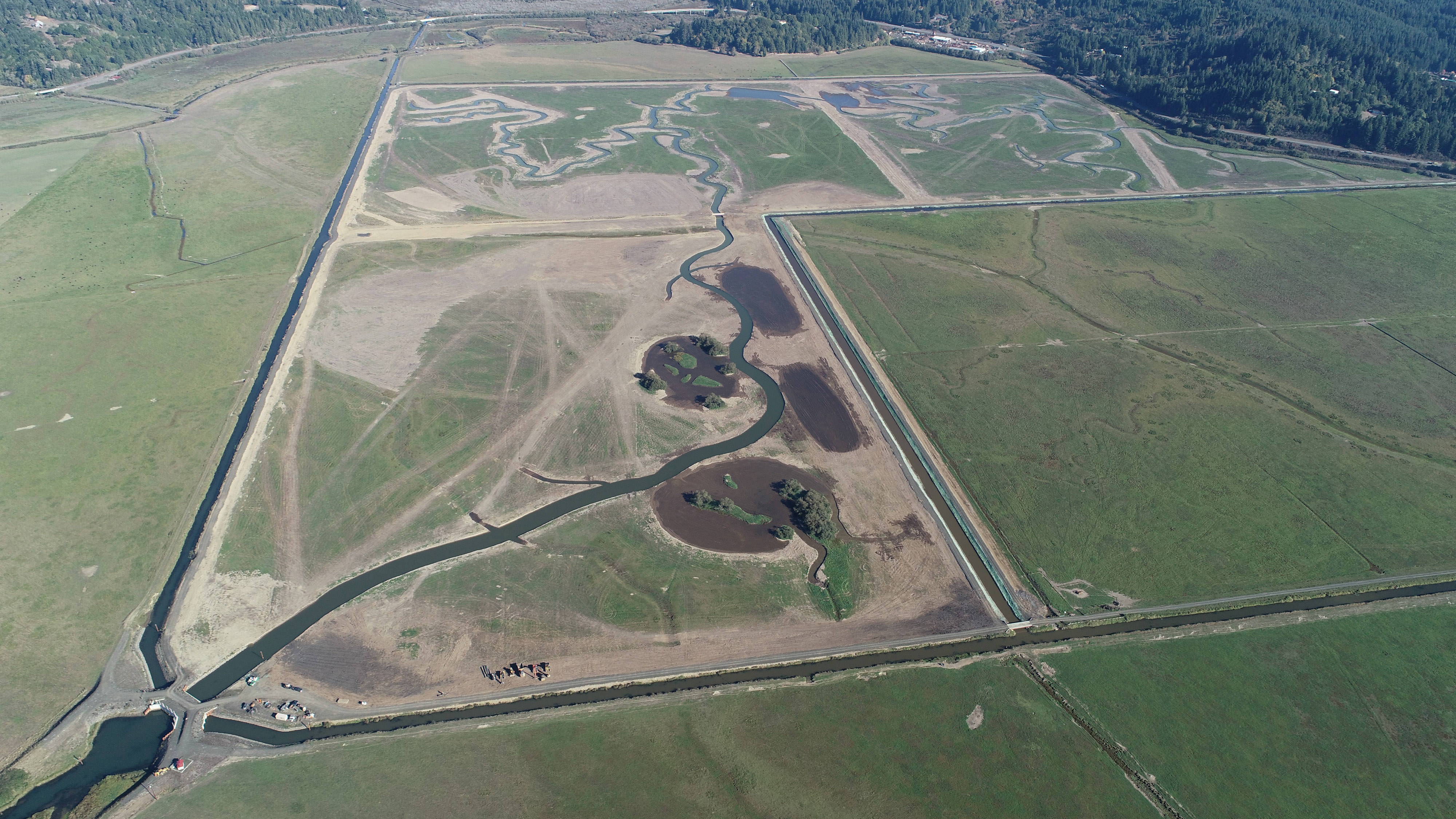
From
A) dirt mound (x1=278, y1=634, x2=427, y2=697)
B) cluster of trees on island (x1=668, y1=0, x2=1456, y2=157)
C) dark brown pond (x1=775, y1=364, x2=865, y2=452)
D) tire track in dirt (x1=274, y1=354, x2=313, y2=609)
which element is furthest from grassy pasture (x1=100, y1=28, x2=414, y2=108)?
dark brown pond (x1=775, y1=364, x2=865, y2=452)

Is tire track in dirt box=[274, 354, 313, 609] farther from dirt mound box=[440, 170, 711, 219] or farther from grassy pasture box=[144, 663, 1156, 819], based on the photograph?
dirt mound box=[440, 170, 711, 219]

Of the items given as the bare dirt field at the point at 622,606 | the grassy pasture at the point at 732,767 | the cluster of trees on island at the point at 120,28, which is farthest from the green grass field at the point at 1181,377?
the cluster of trees on island at the point at 120,28

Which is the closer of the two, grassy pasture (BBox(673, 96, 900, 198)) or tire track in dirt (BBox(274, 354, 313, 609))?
tire track in dirt (BBox(274, 354, 313, 609))

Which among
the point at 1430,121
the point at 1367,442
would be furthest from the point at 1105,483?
the point at 1430,121

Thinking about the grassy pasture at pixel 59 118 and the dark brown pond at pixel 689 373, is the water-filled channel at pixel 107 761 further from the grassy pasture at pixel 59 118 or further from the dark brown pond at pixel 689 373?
the grassy pasture at pixel 59 118

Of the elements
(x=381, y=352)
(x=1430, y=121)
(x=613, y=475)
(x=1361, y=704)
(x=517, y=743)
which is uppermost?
(x=1430, y=121)

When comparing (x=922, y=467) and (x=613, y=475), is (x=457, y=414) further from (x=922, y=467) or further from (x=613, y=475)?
(x=922, y=467)

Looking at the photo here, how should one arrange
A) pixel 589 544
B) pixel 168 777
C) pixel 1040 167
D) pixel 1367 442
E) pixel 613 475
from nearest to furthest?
pixel 168 777 < pixel 589 544 < pixel 613 475 < pixel 1367 442 < pixel 1040 167
